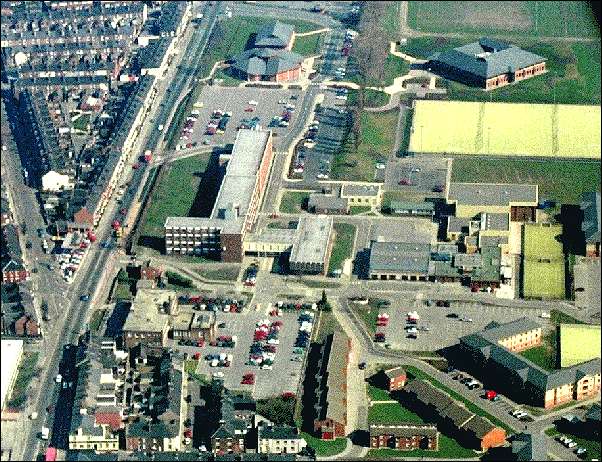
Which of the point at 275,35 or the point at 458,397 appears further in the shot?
the point at 275,35

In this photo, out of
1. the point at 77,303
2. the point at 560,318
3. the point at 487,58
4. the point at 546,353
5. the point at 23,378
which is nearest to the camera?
the point at 23,378

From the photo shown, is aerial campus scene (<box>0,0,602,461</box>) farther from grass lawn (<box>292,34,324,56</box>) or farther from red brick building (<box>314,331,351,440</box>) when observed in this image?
grass lawn (<box>292,34,324,56</box>)

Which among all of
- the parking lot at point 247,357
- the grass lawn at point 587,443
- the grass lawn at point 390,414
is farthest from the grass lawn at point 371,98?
the grass lawn at point 587,443

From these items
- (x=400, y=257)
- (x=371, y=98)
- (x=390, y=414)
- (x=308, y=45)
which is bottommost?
(x=390, y=414)

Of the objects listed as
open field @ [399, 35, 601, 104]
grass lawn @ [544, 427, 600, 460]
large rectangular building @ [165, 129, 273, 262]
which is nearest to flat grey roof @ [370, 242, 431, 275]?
large rectangular building @ [165, 129, 273, 262]

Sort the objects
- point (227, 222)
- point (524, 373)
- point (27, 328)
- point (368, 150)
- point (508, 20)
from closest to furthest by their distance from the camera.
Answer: point (524, 373)
point (27, 328)
point (227, 222)
point (368, 150)
point (508, 20)

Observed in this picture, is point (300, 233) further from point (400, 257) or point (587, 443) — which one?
point (587, 443)

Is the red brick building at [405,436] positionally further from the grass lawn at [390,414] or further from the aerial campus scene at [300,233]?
the grass lawn at [390,414]

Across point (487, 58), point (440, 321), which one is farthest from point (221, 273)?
point (487, 58)
